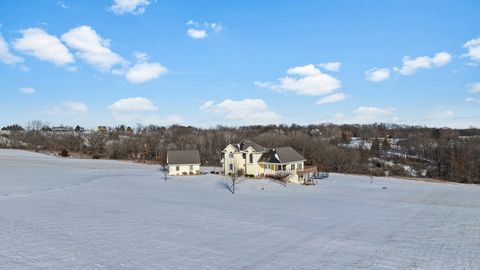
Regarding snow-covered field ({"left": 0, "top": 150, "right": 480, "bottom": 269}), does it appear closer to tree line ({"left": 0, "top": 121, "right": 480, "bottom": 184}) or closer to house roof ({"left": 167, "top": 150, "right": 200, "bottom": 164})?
house roof ({"left": 167, "top": 150, "right": 200, "bottom": 164})

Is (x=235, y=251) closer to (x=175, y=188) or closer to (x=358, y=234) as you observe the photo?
(x=358, y=234)

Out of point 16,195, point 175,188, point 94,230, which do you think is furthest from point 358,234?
point 16,195

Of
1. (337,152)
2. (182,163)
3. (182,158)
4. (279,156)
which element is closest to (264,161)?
(279,156)

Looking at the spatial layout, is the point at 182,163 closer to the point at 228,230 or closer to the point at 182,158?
the point at 182,158

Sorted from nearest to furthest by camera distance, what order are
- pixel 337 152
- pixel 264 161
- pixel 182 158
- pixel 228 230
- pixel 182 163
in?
1. pixel 228 230
2. pixel 264 161
3. pixel 182 163
4. pixel 182 158
5. pixel 337 152

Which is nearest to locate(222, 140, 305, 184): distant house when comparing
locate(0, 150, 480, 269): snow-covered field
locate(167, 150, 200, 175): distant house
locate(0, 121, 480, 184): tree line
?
locate(167, 150, 200, 175): distant house

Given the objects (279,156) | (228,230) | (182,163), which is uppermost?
(279,156)
